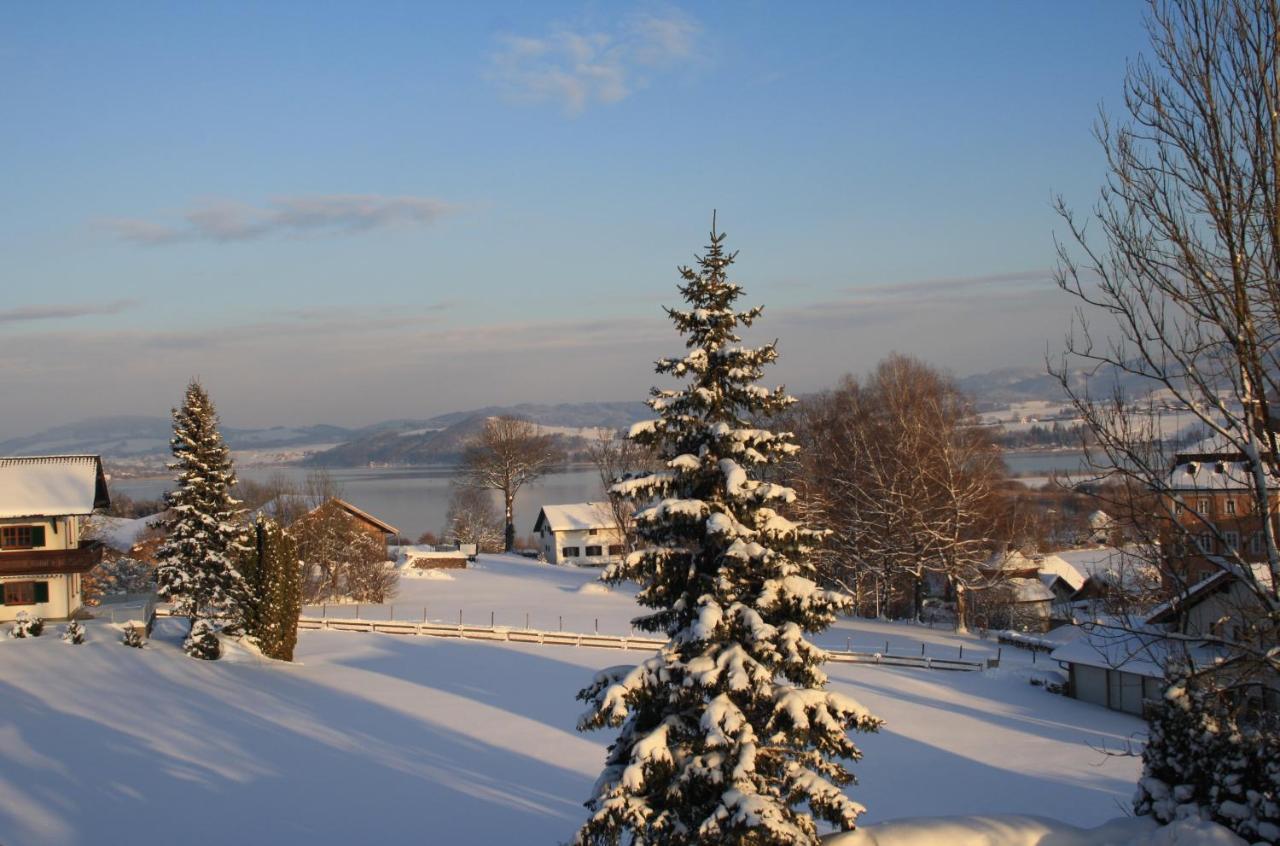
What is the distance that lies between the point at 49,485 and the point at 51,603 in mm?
4010

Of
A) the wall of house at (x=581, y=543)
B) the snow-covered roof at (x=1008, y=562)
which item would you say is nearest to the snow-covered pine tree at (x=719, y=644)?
the snow-covered roof at (x=1008, y=562)

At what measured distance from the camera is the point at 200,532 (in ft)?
94.7

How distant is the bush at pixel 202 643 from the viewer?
26859 mm

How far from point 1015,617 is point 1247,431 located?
3755 cm

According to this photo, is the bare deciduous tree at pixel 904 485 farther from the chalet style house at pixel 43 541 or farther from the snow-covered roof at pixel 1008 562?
the chalet style house at pixel 43 541

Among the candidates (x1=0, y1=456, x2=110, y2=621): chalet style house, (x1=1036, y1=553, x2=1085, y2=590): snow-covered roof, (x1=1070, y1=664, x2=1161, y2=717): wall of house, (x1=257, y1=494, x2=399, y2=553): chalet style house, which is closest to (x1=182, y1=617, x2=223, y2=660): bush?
(x1=0, y1=456, x2=110, y2=621): chalet style house

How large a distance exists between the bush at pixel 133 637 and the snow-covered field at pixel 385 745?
0.45m

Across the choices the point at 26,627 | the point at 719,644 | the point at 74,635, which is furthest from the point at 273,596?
the point at 719,644

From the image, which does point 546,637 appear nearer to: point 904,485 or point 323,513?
point 323,513

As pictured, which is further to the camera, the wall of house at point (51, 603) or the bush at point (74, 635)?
the wall of house at point (51, 603)

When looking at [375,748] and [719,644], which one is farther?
[375,748]

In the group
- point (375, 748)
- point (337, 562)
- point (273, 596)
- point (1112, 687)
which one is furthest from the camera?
point (337, 562)

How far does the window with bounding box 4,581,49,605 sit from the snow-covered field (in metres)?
4.05

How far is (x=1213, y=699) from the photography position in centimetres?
922
